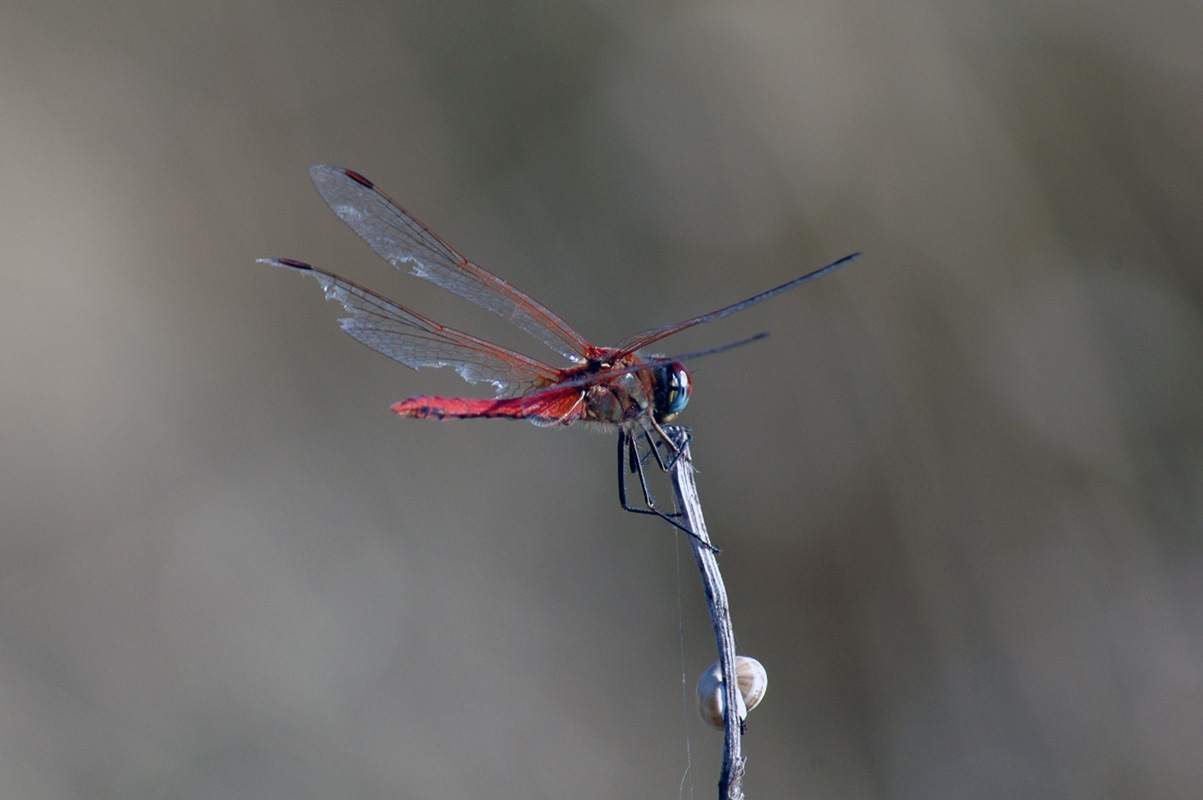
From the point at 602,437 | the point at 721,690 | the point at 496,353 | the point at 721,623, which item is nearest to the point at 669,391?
the point at 496,353

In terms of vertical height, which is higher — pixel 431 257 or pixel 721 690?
pixel 431 257

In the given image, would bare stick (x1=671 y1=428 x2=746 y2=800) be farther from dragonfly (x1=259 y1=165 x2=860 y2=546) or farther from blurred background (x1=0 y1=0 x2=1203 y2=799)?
blurred background (x1=0 y1=0 x2=1203 y2=799)

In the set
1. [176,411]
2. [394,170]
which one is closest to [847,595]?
[394,170]

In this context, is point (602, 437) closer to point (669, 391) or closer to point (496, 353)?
point (496, 353)

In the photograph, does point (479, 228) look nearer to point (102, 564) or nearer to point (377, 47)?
point (377, 47)

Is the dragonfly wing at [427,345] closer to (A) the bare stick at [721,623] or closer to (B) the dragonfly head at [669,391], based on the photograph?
(B) the dragonfly head at [669,391]
